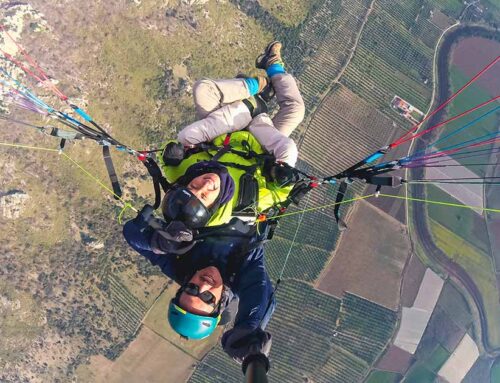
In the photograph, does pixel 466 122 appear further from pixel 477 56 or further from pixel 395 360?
pixel 395 360

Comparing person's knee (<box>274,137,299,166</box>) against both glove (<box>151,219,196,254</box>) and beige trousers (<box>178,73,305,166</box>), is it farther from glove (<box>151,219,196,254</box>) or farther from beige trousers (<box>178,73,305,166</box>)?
glove (<box>151,219,196,254</box>)

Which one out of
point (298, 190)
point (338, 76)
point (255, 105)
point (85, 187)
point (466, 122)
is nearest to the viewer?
point (298, 190)

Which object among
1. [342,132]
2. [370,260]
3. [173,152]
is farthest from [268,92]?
[370,260]

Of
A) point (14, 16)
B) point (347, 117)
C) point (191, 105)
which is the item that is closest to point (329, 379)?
point (347, 117)

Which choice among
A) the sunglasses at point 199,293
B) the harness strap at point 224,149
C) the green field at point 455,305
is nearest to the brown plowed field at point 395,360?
the green field at point 455,305

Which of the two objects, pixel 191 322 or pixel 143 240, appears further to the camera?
pixel 143 240

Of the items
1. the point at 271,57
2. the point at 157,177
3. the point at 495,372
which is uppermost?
the point at 271,57

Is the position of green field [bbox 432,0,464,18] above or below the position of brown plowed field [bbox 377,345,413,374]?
above

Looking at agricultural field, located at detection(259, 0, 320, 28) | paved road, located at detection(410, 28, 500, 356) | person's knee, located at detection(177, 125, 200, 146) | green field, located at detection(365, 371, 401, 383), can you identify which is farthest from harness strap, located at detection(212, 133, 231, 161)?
green field, located at detection(365, 371, 401, 383)
